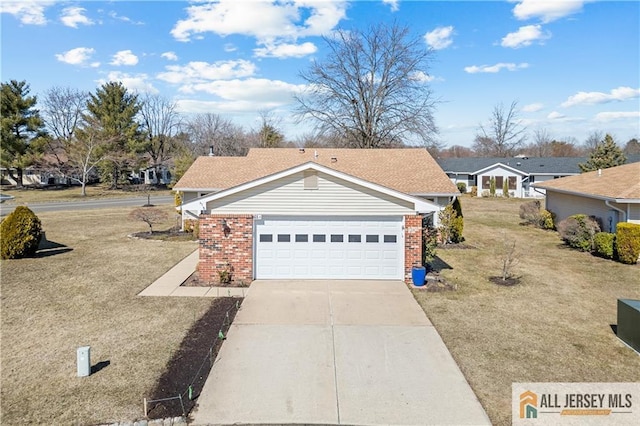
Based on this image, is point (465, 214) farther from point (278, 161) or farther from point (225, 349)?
point (225, 349)

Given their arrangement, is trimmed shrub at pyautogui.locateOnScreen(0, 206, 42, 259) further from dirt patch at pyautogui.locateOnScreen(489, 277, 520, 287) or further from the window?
the window

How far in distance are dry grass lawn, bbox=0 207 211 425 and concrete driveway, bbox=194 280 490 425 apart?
1382 mm

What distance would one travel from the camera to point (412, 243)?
13211 millimetres

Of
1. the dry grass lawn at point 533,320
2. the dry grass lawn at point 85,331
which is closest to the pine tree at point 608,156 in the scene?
the dry grass lawn at point 533,320

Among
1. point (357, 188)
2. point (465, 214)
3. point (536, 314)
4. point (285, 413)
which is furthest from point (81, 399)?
point (465, 214)

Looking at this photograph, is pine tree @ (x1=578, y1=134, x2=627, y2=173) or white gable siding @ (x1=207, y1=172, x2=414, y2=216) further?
pine tree @ (x1=578, y1=134, x2=627, y2=173)

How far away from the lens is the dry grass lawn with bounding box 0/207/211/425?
641cm

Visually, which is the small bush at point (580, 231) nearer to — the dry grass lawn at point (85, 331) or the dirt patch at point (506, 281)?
the dirt patch at point (506, 281)

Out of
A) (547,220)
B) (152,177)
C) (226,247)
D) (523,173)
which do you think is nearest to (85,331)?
(226,247)

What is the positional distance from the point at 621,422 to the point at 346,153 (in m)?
20.5

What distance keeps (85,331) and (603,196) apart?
1979 centimetres

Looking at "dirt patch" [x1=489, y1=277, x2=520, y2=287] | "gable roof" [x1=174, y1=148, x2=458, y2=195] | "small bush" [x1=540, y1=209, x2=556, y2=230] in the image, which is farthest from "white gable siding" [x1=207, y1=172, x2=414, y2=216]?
"small bush" [x1=540, y1=209, x2=556, y2=230]

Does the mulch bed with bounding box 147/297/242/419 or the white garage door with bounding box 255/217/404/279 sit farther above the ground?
the white garage door with bounding box 255/217/404/279

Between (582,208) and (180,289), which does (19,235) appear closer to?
(180,289)
